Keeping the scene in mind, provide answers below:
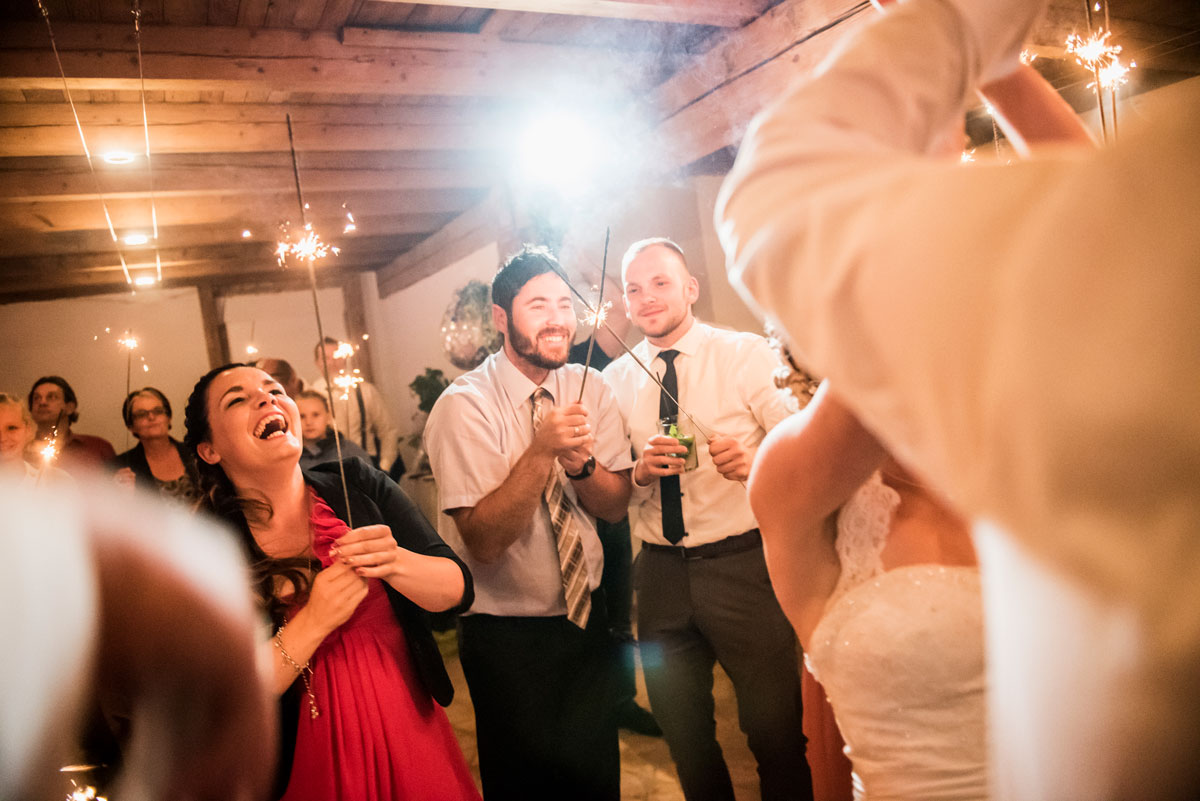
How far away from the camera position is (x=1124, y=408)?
308 millimetres

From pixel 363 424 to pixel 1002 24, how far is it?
12.9 feet

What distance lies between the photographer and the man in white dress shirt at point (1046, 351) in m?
0.31

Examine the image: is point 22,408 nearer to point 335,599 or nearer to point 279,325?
point 279,325

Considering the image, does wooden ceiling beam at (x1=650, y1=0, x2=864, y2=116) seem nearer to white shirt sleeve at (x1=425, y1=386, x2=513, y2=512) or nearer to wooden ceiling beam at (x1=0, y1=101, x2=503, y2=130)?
wooden ceiling beam at (x1=0, y1=101, x2=503, y2=130)

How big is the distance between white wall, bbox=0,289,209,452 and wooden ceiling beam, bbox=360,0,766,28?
1650mm

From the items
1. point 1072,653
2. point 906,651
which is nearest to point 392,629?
point 906,651

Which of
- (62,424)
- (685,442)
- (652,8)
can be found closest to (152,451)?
(62,424)

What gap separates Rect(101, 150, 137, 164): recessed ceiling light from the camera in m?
2.91

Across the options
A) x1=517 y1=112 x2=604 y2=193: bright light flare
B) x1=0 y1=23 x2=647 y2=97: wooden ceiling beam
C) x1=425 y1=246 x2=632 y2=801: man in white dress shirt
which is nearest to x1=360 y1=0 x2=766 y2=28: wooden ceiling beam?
x1=0 y1=23 x2=647 y2=97: wooden ceiling beam

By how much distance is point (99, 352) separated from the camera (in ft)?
8.34

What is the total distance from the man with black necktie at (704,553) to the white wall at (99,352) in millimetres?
1851

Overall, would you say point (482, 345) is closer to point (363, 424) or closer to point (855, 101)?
point (363, 424)

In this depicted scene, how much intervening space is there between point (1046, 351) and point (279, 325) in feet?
12.2

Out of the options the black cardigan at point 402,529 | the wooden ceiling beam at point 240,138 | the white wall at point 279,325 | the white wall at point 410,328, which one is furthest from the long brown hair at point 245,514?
the white wall at point 410,328
